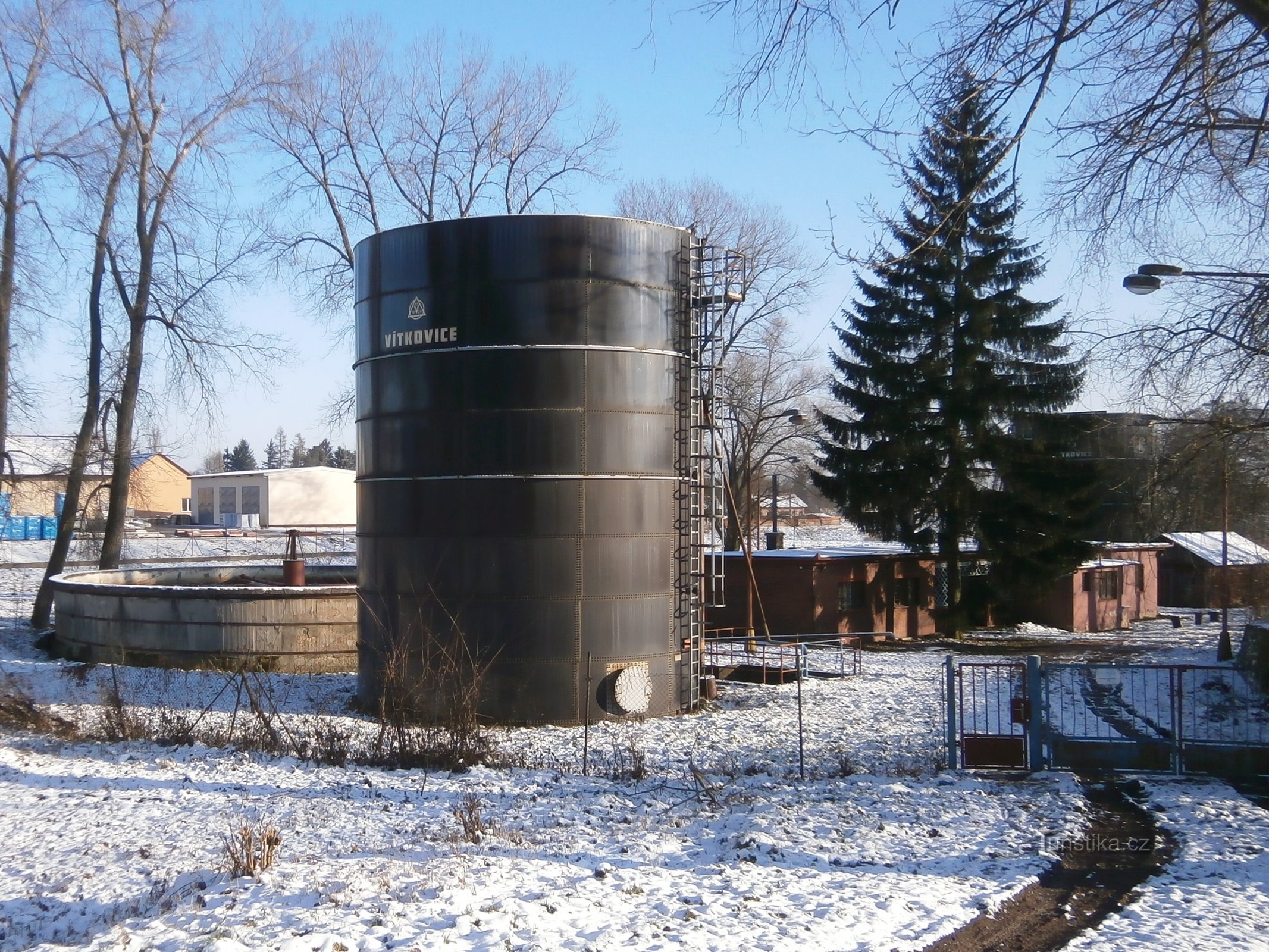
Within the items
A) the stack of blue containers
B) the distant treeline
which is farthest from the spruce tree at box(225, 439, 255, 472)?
the stack of blue containers

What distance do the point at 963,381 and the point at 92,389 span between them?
24.8 m

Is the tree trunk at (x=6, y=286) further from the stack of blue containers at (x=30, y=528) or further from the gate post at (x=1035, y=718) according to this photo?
the stack of blue containers at (x=30, y=528)

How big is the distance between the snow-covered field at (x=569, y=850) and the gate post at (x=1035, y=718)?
1.63 feet

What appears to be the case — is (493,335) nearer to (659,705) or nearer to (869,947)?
(659,705)

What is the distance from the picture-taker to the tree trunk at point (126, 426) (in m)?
30.3

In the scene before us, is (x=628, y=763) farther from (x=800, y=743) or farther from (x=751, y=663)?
(x=751, y=663)

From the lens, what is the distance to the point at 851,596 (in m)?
30.6

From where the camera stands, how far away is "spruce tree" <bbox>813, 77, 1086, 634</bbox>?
3183cm

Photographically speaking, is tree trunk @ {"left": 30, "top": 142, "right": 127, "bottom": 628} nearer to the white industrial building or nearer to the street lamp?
the street lamp

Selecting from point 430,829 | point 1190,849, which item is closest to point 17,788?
point 430,829

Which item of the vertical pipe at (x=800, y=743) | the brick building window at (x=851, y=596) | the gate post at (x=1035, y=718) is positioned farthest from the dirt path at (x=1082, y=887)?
the brick building window at (x=851, y=596)

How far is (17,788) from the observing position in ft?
38.6

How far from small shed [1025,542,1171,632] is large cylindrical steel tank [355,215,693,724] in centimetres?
1956

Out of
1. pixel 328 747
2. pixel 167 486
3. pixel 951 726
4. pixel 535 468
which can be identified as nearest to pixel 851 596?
pixel 535 468
